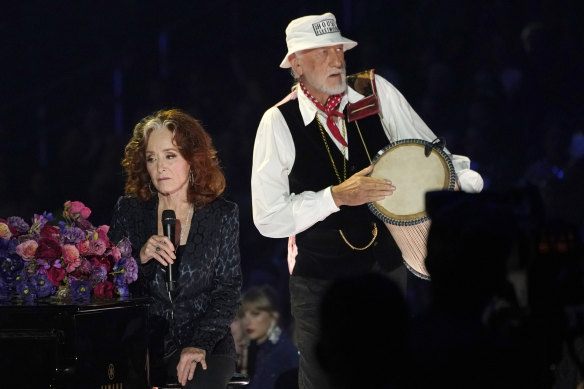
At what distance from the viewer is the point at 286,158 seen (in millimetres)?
4285

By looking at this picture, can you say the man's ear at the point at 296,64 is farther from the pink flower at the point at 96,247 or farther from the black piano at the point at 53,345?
the black piano at the point at 53,345

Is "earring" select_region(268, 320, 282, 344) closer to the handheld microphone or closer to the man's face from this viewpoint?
the handheld microphone

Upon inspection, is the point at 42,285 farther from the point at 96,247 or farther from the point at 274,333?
the point at 274,333

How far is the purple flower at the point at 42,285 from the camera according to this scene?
3703mm

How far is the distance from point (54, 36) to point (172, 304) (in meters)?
2.71

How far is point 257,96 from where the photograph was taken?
259 inches

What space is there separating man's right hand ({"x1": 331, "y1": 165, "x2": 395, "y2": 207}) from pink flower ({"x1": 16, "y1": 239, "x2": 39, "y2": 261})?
4.37 feet

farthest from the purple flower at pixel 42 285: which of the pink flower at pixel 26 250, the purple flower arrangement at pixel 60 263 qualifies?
the pink flower at pixel 26 250

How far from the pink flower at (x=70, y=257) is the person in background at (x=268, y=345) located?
2.38 metres

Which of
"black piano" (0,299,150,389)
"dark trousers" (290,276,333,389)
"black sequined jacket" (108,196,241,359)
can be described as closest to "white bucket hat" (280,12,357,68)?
"black sequined jacket" (108,196,241,359)

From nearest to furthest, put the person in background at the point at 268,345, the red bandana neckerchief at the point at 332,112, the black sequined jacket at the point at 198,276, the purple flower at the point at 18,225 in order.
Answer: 1. the purple flower at the point at 18,225
2. the red bandana neckerchief at the point at 332,112
3. the black sequined jacket at the point at 198,276
4. the person in background at the point at 268,345

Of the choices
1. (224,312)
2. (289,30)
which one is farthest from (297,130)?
(224,312)

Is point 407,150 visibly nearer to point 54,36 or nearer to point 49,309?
point 49,309

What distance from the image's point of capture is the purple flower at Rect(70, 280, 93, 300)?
12.2 ft
